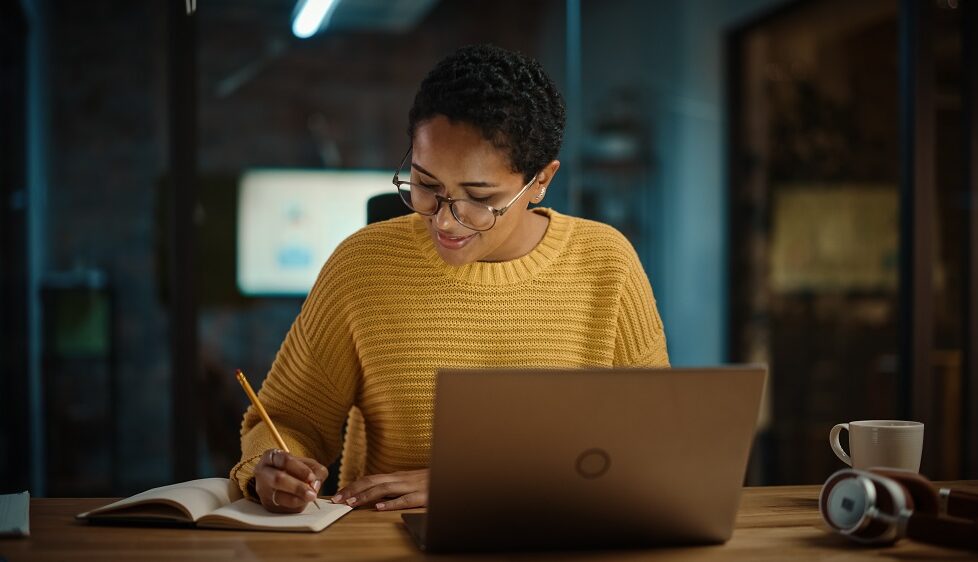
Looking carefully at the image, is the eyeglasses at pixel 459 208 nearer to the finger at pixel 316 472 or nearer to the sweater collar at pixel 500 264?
the sweater collar at pixel 500 264

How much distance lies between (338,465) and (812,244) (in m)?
2.77

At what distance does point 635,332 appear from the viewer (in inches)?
65.3

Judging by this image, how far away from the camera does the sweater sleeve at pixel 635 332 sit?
5.41 ft

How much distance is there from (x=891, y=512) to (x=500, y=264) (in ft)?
2.48

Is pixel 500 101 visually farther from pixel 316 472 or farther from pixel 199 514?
pixel 199 514

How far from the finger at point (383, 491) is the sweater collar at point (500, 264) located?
43cm

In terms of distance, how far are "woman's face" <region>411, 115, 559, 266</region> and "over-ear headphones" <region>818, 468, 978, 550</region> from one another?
620 mm

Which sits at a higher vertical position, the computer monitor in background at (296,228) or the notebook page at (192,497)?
the computer monitor in background at (296,228)

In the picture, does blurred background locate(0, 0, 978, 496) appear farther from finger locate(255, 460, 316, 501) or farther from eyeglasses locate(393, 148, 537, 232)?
finger locate(255, 460, 316, 501)

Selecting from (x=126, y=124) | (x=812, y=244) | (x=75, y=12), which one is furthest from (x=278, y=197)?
(x=812, y=244)

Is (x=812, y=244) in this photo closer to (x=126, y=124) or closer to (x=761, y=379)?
(x=126, y=124)

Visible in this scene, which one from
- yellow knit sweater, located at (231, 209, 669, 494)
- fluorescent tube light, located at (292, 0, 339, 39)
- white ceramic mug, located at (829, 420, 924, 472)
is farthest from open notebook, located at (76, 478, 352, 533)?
fluorescent tube light, located at (292, 0, 339, 39)

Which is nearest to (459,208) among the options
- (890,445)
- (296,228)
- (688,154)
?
(890,445)

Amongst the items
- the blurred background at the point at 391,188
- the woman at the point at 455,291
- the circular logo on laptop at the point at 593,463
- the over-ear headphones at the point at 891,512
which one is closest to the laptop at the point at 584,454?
the circular logo on laptop at the point at 593,463
